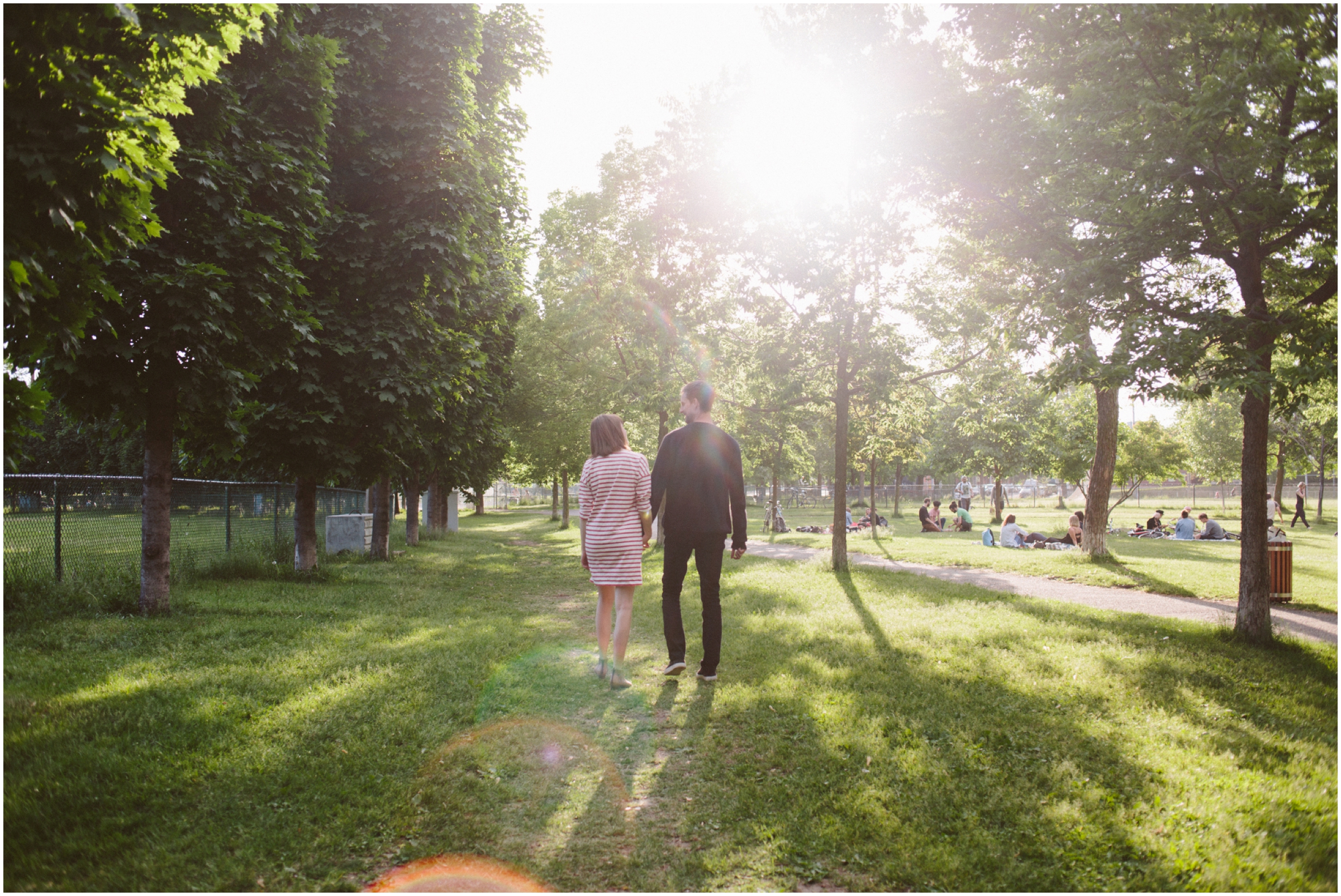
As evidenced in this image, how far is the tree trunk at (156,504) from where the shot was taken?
8102mm

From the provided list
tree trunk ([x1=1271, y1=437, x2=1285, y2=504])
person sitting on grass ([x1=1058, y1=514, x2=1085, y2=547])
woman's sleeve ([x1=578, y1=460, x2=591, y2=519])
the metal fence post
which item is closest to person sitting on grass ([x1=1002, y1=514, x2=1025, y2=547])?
person sitting on grass ([x1=1058, y1=514, x2=1085, y2=547])

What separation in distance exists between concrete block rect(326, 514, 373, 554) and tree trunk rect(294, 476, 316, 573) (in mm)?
4378

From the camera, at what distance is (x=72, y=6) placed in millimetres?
3164

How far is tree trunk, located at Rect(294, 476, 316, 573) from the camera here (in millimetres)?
12484

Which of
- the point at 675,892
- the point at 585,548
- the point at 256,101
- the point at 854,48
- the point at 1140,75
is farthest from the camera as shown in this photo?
the point at 854,48

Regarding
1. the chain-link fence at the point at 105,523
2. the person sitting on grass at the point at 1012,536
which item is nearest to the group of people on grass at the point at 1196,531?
the person sitting on grass at the point at 1012,536

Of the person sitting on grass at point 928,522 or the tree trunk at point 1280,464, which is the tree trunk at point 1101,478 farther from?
the tree trunk at point 1280,464

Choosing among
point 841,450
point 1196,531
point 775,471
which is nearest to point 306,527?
point 841,450

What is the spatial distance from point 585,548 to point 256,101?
7227 mm

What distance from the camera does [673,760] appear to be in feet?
13.7

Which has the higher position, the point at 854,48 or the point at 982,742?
the point at 854,48

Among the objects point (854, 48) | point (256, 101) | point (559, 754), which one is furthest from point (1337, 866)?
point (854, 48)

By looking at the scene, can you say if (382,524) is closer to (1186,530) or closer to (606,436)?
(606,436)

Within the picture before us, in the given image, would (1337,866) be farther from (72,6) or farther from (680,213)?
(680,213)
